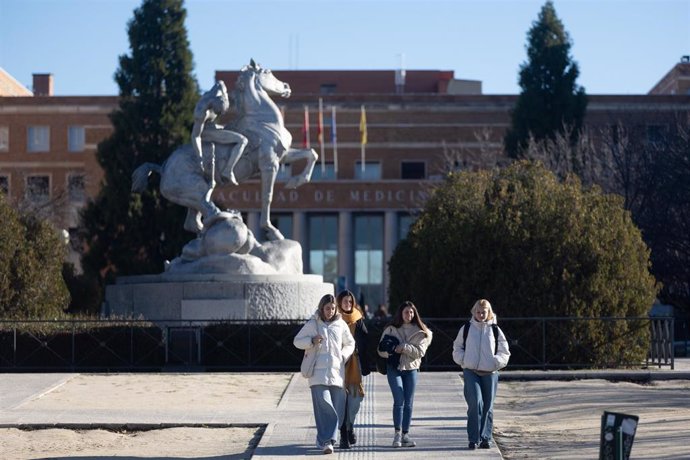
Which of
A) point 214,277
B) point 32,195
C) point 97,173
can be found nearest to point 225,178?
point 214,277

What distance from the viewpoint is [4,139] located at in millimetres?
71188

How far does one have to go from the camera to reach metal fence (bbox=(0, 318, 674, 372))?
25375 mm

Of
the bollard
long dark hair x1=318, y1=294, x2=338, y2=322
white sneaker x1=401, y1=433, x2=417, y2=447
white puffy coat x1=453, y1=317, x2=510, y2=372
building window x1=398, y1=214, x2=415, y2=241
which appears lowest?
white sneaker x1=401, y1=433, x2=417, y2=447

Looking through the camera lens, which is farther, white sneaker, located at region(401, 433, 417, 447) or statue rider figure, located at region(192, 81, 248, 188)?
statue rider figure, located at region(192, 81, 248, 188)

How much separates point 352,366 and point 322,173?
5214cm

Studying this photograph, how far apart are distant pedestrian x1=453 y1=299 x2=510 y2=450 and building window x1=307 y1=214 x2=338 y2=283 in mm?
54423

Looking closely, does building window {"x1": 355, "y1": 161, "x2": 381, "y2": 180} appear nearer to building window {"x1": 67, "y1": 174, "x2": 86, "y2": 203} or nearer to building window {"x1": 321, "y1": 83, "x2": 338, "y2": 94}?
building window {"x1": 321, "y1": 83, "x2": 338, "y2": 94}

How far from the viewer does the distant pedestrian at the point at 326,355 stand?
14266mm

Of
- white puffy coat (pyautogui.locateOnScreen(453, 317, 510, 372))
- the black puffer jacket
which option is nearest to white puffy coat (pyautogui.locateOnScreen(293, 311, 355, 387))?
the black puffer jacket

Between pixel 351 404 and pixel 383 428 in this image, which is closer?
pixel 351 404

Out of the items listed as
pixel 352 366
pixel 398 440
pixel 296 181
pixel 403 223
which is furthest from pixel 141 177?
pixel 403 223

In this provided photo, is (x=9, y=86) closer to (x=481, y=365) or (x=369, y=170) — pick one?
(x=369, y=170)

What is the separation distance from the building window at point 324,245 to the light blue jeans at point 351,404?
179 feet

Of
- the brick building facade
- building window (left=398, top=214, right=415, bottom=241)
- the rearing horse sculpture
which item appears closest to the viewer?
the rearing horse sculpture
